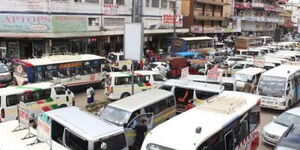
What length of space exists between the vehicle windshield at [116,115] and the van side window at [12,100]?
4598 mm

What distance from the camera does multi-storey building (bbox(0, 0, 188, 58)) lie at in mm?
29328

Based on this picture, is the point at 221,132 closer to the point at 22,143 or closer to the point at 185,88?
the point at 22,143

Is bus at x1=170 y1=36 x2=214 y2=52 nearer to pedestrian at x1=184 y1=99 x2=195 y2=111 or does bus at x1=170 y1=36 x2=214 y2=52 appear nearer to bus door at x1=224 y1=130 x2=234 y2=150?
pedestrian at x1=184 y1=99 x2=195 y2=111

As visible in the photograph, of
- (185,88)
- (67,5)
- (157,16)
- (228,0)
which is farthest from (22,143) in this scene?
(228,0)

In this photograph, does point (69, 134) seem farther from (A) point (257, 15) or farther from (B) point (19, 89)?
(A) point (257, 15)

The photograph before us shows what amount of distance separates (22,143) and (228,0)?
6979cm

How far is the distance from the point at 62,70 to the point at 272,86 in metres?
12.7

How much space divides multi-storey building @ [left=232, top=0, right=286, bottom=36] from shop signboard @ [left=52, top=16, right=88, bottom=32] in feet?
154

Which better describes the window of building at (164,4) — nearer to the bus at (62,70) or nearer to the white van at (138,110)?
the bus at (62,70)

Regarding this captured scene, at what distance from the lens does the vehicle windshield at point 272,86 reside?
18.9 meters

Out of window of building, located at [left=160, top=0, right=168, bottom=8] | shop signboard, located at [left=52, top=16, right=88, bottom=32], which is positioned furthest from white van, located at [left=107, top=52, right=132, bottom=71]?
window of building, located at [left=160, top=0, right=168, bottom=8]

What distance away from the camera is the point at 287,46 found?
175ft

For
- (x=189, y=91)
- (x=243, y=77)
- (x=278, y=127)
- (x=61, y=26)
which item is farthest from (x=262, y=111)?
(x=61, y=26)

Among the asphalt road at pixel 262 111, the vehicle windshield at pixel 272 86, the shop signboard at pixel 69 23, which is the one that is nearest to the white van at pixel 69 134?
the asphalt road at pixel 262 111
